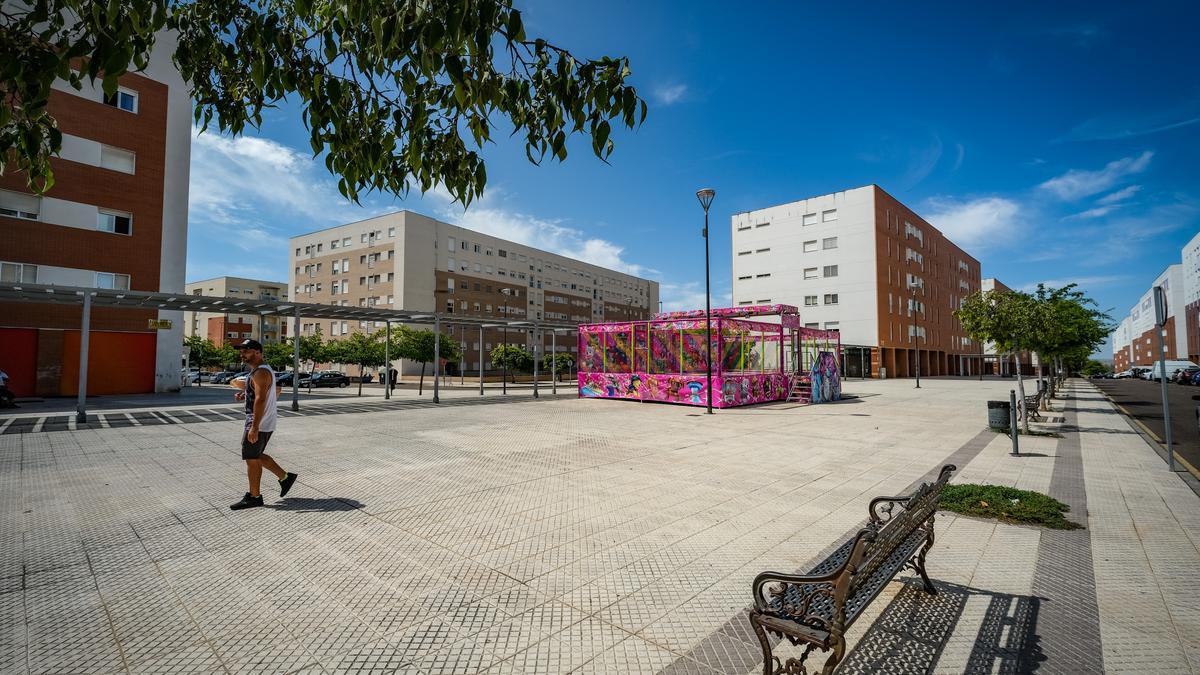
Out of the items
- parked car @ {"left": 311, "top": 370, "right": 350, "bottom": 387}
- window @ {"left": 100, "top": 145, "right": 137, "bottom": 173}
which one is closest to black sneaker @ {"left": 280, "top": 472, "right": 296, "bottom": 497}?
window @ {"left": 100, "top": 145, "right": 137, "bottom": 173}

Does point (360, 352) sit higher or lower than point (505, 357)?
higher

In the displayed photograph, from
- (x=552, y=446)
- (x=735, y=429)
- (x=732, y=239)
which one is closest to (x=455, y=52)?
(x=552, y=446)

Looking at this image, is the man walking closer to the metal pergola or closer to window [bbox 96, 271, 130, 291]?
the metal pergola

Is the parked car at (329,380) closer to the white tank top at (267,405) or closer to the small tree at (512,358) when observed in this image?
the small tree at (512,358)

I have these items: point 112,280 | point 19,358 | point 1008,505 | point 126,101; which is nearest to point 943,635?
point 1008,505

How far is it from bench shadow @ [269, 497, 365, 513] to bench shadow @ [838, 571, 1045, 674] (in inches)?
198

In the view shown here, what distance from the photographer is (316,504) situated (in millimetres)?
5777

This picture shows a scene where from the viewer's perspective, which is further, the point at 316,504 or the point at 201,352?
the point at 201,352

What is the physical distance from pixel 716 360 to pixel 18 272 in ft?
90.6

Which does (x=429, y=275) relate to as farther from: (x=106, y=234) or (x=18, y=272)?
(x=18, y=272)

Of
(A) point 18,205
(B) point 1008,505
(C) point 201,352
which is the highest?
(A) point 18,205

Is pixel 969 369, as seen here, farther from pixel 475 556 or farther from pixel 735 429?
pixel 475 556

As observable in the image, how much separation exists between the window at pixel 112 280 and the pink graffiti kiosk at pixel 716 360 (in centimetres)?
2051

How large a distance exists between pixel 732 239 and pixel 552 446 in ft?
166
